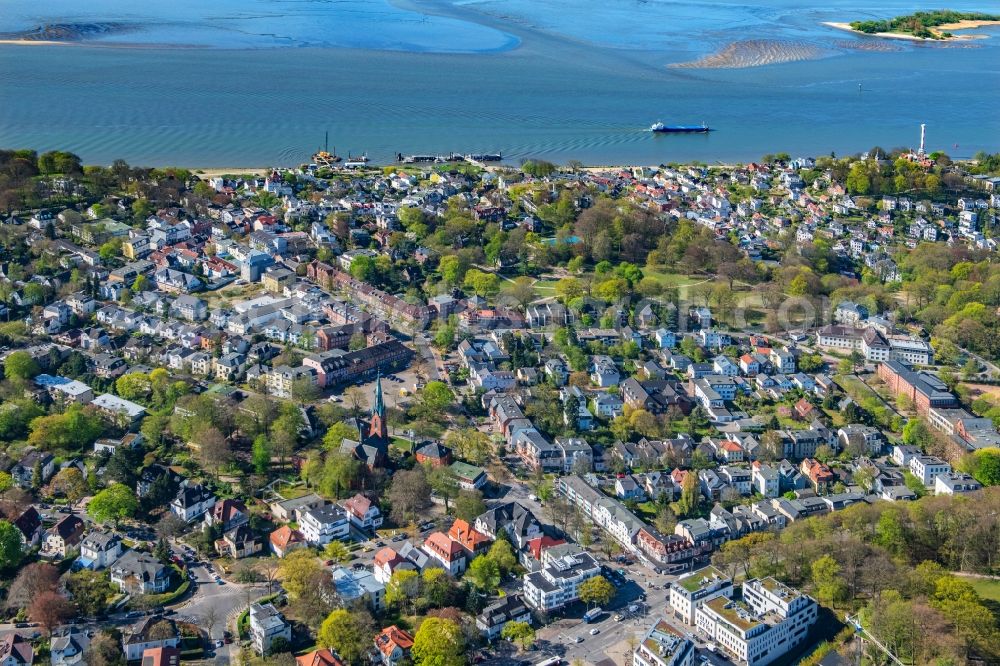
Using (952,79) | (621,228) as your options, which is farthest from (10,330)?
(952,79)

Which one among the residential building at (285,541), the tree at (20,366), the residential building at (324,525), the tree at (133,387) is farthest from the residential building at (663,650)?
the tree at (20,366)

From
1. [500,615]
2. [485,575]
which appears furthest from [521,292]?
[500,615]

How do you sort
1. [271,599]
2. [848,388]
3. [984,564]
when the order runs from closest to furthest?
[271,599]
[984,564]
[848,388]

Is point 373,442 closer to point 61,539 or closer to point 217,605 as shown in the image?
point 217,605

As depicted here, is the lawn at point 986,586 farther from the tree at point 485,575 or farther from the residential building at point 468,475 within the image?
the residential building at point 468,475

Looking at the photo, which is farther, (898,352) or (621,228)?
(621,228)

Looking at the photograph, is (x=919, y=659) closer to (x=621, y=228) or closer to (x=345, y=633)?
(x=345, y=633)

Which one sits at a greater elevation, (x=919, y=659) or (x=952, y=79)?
(x=952, y=79)
